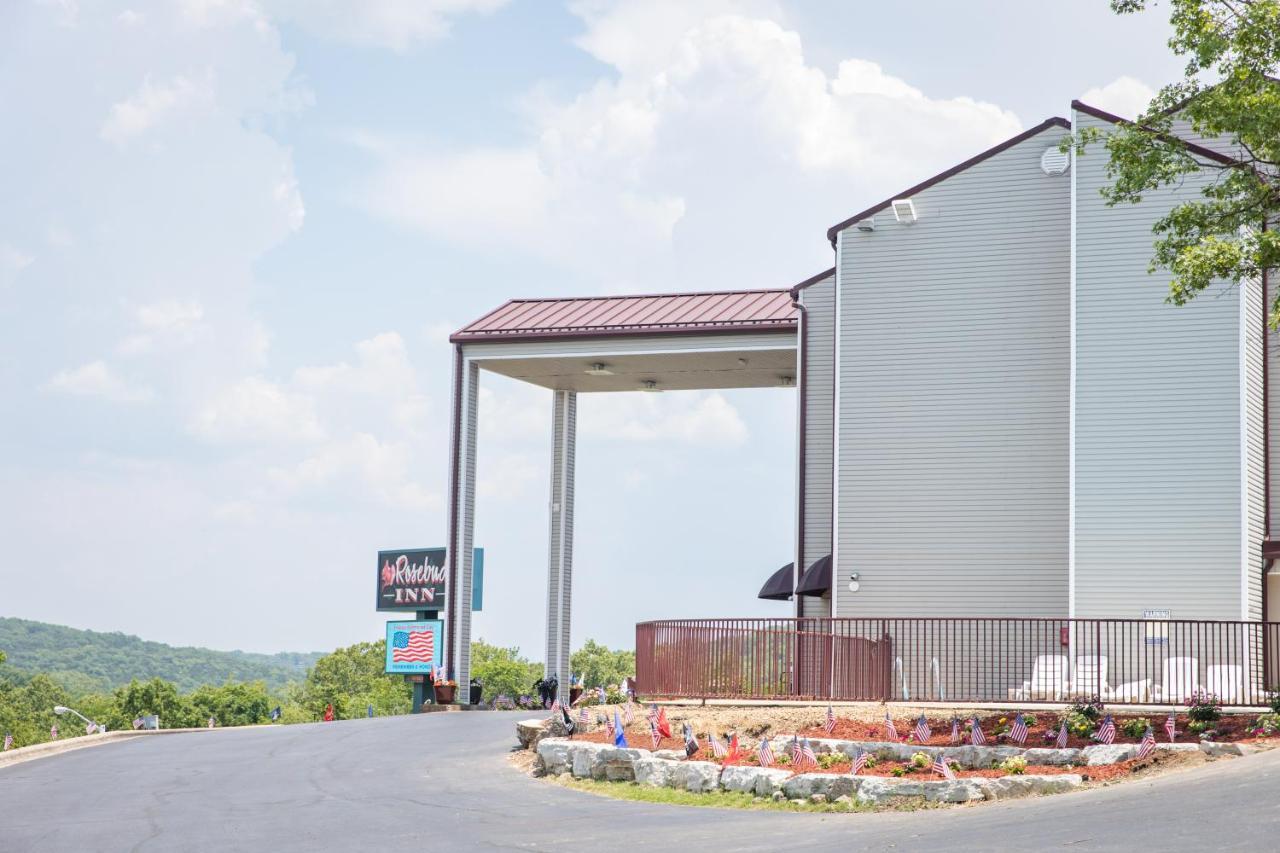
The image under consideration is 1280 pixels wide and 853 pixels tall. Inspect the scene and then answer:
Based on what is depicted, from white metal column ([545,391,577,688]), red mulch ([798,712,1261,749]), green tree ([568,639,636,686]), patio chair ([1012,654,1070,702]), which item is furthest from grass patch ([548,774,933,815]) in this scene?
green tree ([568,639,636,686])

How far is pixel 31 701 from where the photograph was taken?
117812 mm

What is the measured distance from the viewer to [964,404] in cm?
2809

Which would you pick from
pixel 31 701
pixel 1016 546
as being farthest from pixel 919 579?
pixel 31 701

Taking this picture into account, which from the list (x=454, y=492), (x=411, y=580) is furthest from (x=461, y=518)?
(x=411, y=580)

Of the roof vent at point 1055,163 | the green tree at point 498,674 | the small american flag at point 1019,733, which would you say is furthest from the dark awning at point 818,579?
the green tree at point 498,674

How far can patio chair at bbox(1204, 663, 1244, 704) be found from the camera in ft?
69.6

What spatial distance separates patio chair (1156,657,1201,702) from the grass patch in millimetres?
6415

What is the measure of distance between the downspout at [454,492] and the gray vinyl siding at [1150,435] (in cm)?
1522

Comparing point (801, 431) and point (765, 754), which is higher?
point (801, 431)

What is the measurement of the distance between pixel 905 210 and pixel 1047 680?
9.60 meters

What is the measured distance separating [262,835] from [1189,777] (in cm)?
977

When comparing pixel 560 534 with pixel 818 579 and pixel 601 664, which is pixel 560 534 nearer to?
pixel 818 579

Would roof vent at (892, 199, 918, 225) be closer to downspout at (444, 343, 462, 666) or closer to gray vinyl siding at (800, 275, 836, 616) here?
gray vinyl siding at (800, 275, 836, 616)

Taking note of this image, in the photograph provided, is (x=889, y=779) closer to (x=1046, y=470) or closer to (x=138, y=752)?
(x=1046, y=470)
